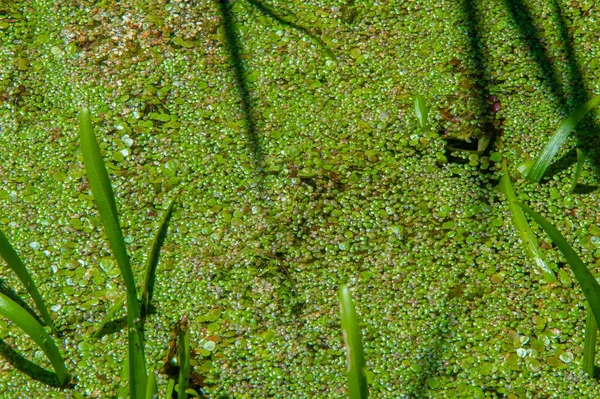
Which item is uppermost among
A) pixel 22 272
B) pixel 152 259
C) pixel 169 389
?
pixel 152 259

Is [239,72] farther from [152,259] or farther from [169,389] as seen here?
[169,389]

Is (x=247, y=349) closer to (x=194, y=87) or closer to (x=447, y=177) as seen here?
(x=447, y=177)

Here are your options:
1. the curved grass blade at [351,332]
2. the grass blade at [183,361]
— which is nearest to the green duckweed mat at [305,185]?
the grass blade at [183,361]

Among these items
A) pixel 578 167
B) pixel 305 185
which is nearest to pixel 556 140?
pixel 578 167

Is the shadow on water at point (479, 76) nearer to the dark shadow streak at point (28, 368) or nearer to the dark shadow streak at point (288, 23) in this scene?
the dark shadow streak at point (288, 23)

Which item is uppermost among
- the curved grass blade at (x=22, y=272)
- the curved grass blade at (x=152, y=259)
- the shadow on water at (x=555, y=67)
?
the shadow on water at (x=555, y=67)

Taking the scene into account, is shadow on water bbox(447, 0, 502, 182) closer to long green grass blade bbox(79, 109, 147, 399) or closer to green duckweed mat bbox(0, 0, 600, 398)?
green duckweed mat bbox(0, 0, 600, 398)

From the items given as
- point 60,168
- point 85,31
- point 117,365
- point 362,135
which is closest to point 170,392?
point 117,365
